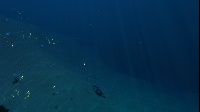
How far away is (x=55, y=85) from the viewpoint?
489 inches

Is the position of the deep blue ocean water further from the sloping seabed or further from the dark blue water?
the sloping seabed

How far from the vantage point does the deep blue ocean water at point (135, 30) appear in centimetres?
2972

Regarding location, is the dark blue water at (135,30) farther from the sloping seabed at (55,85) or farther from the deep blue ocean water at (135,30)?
the sloping seabed at (55,85)

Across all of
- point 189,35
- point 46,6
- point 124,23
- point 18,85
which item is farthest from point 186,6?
point 18,85

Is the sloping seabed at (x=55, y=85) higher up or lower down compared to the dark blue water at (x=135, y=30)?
higher up

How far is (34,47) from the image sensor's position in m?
17.3

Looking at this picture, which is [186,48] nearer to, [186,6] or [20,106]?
[186,6]

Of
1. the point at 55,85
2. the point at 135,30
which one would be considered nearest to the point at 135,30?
the point at 135,30

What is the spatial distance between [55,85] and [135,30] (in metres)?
37.9

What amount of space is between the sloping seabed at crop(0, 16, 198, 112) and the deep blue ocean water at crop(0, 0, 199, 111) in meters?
6.75

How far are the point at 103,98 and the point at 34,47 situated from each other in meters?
7.67

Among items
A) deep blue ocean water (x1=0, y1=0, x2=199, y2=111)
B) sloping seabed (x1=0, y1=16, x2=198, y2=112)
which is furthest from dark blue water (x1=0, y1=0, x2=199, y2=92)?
sloping seabed (x1=0, y1=16, x2=198, y2=112)

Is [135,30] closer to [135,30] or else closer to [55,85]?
[135,30]

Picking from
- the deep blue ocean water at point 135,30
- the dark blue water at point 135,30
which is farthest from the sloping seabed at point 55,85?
the dark blue water at point 135,30
